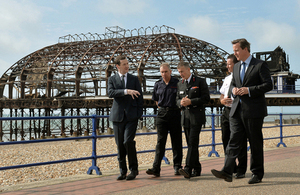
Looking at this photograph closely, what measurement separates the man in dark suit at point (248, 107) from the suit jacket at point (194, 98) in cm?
62

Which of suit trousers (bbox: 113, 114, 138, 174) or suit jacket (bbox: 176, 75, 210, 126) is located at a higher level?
suit jacket (bbox: 176, 75, 210, 126)

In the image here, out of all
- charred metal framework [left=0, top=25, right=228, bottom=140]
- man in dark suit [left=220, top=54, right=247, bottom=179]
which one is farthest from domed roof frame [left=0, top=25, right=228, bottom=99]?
man in dark suit [left=220, top=54, right=247, bottom=179]

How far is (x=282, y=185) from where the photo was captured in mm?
4230

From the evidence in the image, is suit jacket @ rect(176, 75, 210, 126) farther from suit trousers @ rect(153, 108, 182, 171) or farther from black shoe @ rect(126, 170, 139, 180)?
black shoe @ rect(126, 170, 139, 180)

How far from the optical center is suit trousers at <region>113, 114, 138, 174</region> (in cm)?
496

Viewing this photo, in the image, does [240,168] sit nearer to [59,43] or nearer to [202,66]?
[202,66]

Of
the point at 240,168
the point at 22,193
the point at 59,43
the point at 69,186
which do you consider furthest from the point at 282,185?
the point at 59,43

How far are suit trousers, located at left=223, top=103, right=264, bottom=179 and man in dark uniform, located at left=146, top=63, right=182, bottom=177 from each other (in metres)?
1.08

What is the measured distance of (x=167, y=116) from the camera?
5.22 meters

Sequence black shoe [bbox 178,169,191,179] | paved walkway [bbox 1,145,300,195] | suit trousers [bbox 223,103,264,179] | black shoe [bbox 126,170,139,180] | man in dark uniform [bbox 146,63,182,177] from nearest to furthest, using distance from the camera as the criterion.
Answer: paved walkway [bbox 1,145,300,195], suit trousers [bbox 223,103,264,179], black shoe [bbox 178,169,191,179], black shoe [bbox 126,170,139,180], man in dark uniform [bbox 146,63,182,177]

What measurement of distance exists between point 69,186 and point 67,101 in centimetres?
3317

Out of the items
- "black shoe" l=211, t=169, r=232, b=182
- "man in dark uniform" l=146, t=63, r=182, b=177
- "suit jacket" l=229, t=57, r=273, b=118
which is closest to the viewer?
"black shoe" l=211, t=169, r=232, b=182

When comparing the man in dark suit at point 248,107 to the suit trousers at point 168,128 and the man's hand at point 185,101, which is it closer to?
the man's hand at point 185,101

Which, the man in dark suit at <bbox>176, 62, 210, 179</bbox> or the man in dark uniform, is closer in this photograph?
the man in dark suit at <bbox>176, 62, 210, 179</bbox>
